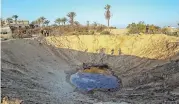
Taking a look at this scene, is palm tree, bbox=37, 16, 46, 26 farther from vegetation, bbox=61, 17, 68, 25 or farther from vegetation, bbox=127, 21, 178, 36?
vegetation, bbox=127, 21, 178, 36

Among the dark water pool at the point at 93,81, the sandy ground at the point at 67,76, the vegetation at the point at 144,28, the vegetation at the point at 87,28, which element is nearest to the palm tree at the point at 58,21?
the vegetation at the point at 87,28

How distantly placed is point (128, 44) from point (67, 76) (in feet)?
50.0

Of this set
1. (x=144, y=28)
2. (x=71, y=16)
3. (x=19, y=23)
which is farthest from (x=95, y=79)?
(x=19, y=23)

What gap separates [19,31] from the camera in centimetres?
6116

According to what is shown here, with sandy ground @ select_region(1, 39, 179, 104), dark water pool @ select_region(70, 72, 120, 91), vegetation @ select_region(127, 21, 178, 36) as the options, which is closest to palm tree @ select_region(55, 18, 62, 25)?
vegetation @ select_region(127, 21, 178, 36)

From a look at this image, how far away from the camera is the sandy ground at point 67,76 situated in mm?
26688

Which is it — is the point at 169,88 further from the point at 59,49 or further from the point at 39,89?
the point at 59,49

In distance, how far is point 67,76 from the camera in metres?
40.0

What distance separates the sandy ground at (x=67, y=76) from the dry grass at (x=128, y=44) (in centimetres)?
184

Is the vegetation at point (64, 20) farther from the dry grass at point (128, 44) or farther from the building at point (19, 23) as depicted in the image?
the dry grass at point (128, 44)

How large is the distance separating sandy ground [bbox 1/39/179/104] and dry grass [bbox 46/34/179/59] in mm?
1840

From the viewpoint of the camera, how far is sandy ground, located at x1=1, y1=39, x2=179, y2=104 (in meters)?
26.7

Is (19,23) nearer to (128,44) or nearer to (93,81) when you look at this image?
(128,44)

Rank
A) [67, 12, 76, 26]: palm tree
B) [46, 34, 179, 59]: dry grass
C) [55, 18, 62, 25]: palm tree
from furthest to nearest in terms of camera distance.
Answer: [55, 18, 62, 25]: palm tree → [67, 12, 76, 26]: palm tree → [46, 34, 179, 59]: dry grass
